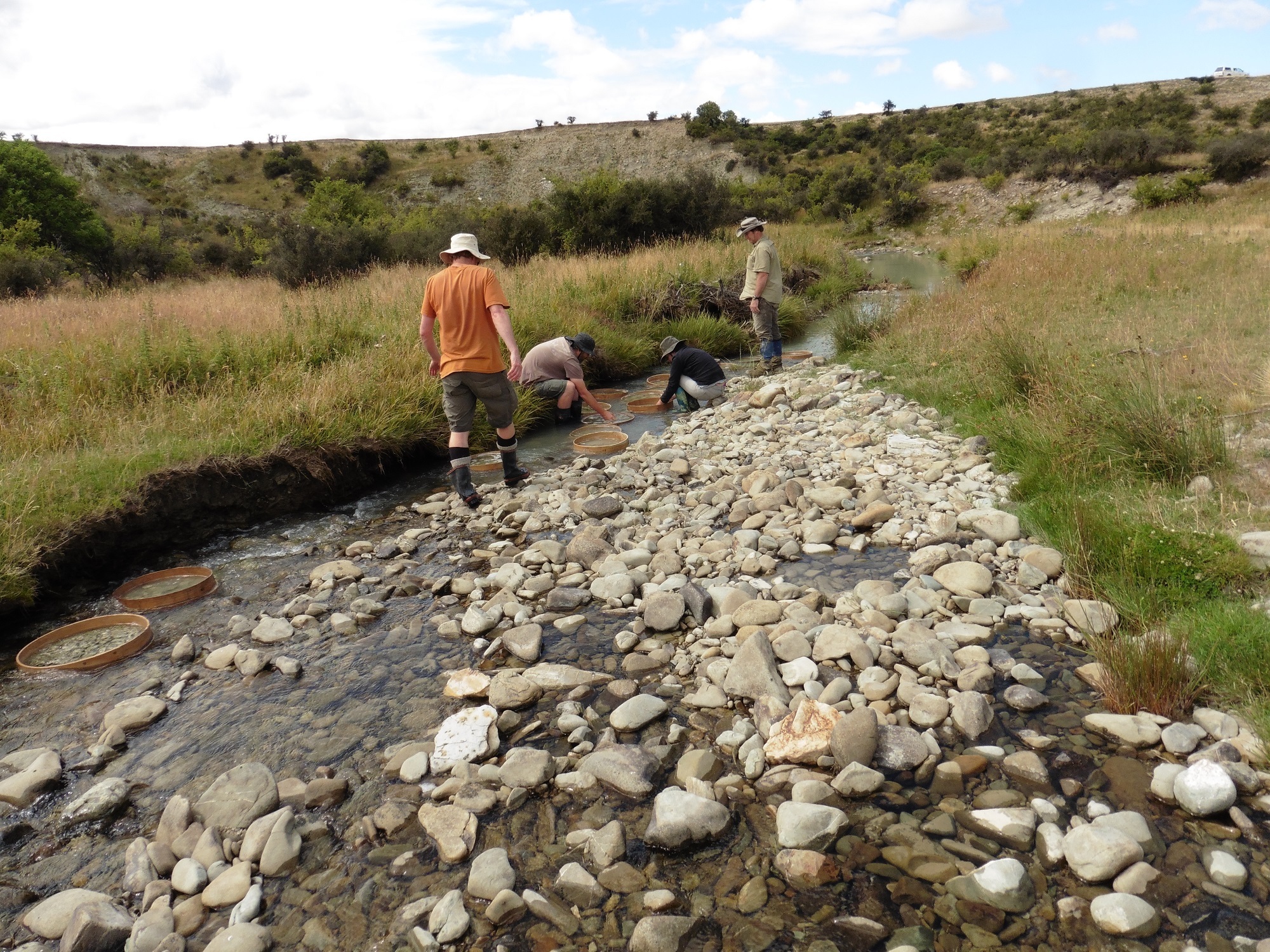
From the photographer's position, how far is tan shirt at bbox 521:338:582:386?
30.0 ft

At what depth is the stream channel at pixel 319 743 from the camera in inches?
102

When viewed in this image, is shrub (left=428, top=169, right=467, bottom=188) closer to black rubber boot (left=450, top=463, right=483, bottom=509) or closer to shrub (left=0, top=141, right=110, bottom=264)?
shrub (left=0, top=141, right=110, bottom=264)

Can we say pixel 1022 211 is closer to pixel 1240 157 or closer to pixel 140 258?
pixel 1240 157

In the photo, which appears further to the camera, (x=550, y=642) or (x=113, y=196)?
(x=113, y=196)

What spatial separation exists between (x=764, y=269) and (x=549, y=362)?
3558 millimetres

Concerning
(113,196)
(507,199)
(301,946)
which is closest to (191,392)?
(301,946)

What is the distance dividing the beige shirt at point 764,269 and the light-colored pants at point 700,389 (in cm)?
149

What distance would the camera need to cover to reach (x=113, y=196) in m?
49.9

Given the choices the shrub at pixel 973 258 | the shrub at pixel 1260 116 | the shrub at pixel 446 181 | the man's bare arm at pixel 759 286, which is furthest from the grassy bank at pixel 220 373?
the shrub at pixel 446 181

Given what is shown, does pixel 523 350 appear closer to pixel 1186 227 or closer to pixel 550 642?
pixel 550 642

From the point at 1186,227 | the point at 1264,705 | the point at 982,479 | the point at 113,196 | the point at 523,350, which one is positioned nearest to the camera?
the point at 1264,705

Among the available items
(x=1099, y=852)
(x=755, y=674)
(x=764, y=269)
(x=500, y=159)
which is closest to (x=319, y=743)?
(x=755, y=674)

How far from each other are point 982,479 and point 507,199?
5511cm

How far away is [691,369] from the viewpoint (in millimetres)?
9828
